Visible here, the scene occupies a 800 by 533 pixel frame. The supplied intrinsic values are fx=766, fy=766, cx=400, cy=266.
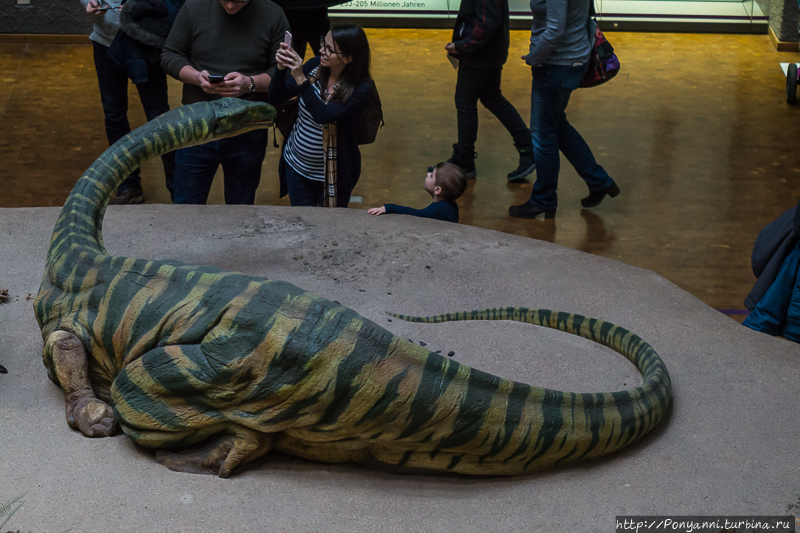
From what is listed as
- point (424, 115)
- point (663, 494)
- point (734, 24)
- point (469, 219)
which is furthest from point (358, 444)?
point (734, 24)

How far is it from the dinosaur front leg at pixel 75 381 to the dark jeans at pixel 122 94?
2618mm

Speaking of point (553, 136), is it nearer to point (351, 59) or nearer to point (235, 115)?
point (351, 59)

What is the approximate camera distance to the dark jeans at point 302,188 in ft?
14.3

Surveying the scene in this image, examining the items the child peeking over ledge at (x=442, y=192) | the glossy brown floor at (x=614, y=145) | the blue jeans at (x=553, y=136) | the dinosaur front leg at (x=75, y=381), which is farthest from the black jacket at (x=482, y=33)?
the dinosaur front leg at (x=75, y=381)

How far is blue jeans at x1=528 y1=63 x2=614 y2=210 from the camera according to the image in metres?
4.71

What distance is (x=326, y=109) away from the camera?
3.90 meters

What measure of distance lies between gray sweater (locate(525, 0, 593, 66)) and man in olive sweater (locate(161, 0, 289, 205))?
152 centimetres

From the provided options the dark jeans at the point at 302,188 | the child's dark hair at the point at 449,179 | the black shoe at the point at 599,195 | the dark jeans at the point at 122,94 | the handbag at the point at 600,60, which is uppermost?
the handbag at the point at 600,60

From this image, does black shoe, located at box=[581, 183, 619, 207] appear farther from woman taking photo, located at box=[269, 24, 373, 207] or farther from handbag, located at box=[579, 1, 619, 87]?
woman taking photo, located at box=[269, 24, 373, 207]

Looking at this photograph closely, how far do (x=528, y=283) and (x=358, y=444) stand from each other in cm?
150

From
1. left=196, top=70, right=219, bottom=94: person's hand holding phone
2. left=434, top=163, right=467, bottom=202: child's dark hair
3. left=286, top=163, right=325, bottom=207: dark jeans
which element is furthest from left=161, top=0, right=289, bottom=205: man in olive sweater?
left=434, top=163, right=467, bottom=202: child's dark hair

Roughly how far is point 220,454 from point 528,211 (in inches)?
131

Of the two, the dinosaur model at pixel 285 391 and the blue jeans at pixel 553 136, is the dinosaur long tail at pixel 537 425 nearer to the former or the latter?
the dinosaur model at pixel 285 391

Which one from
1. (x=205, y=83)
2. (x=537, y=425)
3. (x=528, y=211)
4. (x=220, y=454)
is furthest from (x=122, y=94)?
(x=537, y=425)
